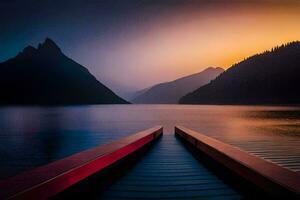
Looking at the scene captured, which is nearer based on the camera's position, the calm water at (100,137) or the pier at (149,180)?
the pier at (149,180)

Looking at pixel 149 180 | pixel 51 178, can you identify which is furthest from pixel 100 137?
pixel 51 178

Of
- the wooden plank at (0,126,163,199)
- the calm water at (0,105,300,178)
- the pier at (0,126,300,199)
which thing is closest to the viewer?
the wooden plank at (0,126,163,199)

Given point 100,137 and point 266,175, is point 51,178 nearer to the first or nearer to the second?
point 266,175

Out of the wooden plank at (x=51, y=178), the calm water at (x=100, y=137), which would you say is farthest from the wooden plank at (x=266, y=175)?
the calm water at (x=100, y=137)

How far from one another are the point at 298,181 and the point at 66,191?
3.47m

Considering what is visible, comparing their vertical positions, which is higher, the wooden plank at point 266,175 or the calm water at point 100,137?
the wooden plank at point 266,175

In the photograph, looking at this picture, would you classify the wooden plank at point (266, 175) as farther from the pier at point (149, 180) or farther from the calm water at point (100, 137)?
the calm water at point (100, 137)

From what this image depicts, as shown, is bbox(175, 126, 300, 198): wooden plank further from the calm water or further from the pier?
the calm water

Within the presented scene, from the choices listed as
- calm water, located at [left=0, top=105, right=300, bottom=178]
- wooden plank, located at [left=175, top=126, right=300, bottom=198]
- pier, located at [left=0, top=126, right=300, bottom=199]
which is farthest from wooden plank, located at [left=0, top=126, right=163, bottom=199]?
calm water, located at [left=0, top=105, right=300, bottom=178]

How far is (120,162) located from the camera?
8531 mm

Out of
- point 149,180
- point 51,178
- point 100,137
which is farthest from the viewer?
point 100,137

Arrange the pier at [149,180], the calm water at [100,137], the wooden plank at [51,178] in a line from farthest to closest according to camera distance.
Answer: the calm water at [100,137], the pier at [149,180], the wooden plank at [51,178]

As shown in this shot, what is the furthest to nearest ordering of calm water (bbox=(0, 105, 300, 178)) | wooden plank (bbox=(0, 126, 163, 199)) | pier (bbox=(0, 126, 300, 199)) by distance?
calm water (bbox=(0, 105, 300, 178)) < pier (bbox=(0, 126, 300, 199)) < wooden plank (bbox=(0, 126, 163, 199))

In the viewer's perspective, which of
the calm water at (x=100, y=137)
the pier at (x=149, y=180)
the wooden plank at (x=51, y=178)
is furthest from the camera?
the calm water at (x=100, y=137)
